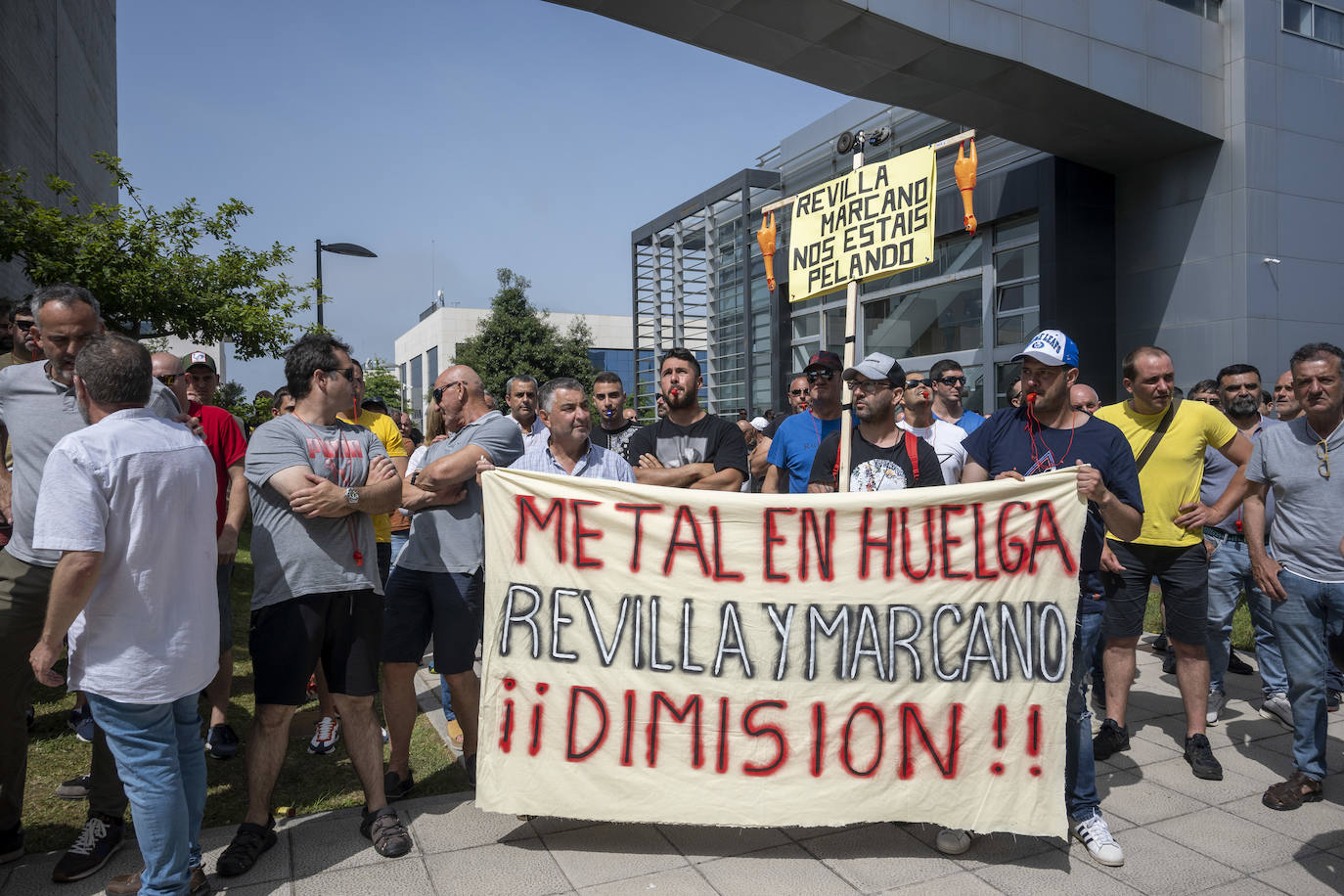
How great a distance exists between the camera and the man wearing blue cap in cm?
337

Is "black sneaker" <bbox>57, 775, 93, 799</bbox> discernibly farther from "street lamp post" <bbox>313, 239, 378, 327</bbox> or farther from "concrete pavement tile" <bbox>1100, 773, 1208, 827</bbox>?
"street lamp post" <bbox>313, 239, 378, 327</bbox>

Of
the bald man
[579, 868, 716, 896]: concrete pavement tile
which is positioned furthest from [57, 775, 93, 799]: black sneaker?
the bald man

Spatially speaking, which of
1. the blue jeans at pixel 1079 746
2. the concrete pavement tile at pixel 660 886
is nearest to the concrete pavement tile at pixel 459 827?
the concrete pavement tile at pixel 660 886

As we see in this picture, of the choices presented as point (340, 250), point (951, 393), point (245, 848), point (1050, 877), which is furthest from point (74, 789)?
point (340, 250)

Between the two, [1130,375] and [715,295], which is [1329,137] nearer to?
[1130,375]

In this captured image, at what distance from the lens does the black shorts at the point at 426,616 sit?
12.5ft

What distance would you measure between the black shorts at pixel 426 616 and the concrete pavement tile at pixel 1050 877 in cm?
233

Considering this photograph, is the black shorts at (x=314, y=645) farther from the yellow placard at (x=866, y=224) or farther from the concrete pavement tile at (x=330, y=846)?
the yellow placard at (x=866, y=224)

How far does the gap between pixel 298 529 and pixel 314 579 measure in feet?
0.67

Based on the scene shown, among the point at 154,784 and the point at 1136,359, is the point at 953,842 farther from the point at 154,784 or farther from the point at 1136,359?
the point at 154,784

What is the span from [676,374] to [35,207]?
27.2 ft

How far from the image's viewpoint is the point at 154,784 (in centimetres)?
271

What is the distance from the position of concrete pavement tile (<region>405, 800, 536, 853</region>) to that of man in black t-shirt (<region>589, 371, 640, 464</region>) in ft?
6.04

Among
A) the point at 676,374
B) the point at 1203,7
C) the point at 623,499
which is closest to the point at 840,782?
the point at 623,499
